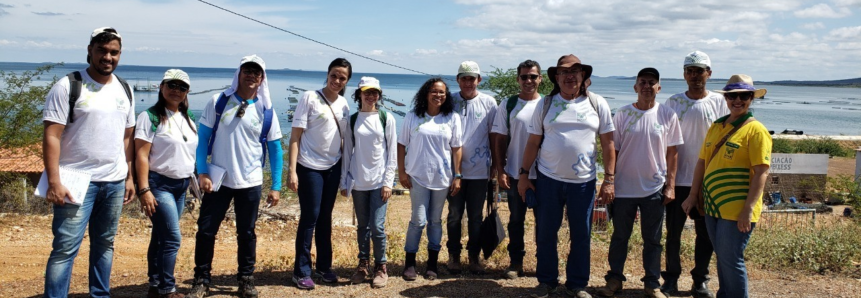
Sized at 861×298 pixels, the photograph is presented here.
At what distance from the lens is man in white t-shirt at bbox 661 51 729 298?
16.4ft

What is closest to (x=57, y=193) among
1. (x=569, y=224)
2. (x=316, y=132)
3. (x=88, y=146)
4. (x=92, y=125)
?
(x=88, y=146)

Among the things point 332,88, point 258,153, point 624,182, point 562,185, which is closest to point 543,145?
point 562,185

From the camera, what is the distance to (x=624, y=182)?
4.91 m

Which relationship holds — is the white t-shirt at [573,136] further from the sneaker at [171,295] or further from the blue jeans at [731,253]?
the sneaker at [171,295]

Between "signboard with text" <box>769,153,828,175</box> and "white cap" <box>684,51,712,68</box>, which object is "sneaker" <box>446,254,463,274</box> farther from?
"signboard with text" <box>769,153,828,175</box>

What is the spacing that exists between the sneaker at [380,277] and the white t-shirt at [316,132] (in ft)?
3.28

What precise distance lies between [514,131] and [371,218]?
4.57ft

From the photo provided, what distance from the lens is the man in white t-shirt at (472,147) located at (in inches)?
215

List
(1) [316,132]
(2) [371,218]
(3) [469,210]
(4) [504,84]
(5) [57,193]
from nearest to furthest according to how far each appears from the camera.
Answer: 1. (5) [57,193]
2. (1) [316,132]
3. (2) [371,218]
4. (3) [469,210]
5. (4) [504,84]

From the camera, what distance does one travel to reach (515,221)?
5.64m

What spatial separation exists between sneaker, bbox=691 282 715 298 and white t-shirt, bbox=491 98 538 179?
1639 millimetres

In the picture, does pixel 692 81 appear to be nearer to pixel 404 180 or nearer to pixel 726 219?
pixel 726 219

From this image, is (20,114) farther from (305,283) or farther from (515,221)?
(515,221)

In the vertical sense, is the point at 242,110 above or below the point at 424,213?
above
